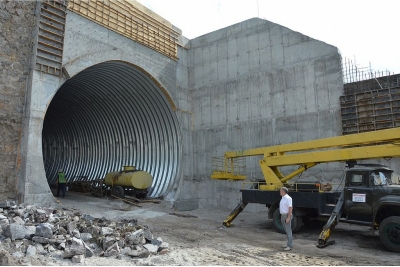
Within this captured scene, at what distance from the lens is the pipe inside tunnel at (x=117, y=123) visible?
59.0ft

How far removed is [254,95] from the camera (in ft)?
57.3

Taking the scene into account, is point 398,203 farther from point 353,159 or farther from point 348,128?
point 348,128

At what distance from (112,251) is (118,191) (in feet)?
37.9

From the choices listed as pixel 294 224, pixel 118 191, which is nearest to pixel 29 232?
pixel 294 224

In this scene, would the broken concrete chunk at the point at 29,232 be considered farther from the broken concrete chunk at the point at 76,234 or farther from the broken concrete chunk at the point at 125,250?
the broken concrete chunk at the point at 125,250

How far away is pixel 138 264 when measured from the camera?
6082mm

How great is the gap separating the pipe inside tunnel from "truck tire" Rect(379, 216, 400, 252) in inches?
490

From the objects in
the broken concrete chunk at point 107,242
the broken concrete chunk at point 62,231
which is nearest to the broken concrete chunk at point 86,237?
the broken concrete chunk at point 62,231

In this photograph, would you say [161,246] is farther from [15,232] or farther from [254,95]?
[254,95]

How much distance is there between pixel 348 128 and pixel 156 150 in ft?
35.9

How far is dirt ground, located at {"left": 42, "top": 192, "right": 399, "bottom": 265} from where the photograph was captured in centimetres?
664

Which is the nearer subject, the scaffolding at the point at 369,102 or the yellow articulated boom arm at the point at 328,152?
the yellow articulated boom arm at the point at 328,152

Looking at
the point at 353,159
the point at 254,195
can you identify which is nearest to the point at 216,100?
the point at 254,195

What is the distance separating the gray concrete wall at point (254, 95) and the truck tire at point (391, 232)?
639cm
